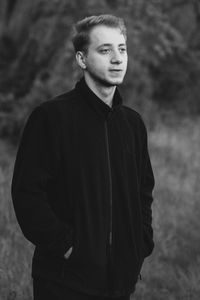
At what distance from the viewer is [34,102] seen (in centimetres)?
1155

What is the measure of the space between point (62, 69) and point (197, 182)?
12.6ft

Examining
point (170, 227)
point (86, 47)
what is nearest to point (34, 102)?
point (170, 227)

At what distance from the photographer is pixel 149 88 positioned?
46.7 feet

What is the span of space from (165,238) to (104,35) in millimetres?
4048

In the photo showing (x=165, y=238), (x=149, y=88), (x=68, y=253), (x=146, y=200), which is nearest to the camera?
(x=68, y=253)

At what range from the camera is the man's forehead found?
351 centimetres

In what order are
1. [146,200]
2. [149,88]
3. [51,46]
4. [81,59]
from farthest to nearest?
[149,88], [51,46], [146,200], [81,59]

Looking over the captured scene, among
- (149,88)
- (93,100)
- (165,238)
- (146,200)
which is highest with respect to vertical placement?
(93,100)

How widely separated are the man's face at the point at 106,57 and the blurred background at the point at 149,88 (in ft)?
9.82

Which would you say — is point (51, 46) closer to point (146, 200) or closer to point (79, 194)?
point (146, 200)

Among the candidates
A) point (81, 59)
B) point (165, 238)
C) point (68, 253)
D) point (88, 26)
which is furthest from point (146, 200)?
point (165, 238)

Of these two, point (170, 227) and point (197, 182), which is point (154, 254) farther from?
point (197, 182)

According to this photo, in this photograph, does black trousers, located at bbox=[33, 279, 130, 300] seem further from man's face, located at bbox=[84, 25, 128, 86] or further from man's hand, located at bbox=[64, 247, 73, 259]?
man's face, located at bbox=[84, 25, 128, 86]

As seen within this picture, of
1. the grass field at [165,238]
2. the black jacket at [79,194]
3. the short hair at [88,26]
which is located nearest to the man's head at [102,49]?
the short hair at [88,26]
